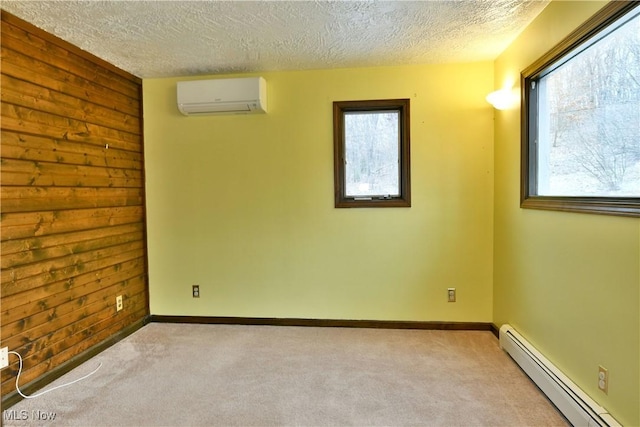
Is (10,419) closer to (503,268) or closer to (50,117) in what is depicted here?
(50,117)

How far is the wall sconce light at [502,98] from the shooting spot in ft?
8.27

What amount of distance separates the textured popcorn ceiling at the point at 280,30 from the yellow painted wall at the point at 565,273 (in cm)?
40

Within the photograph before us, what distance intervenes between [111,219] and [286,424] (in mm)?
2151

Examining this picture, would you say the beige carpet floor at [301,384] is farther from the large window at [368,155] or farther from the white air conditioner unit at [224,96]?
the white air conditioner unit at [224,96]

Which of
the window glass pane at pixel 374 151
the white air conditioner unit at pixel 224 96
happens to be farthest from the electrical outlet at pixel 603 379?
the white air conditioner unit at pixel 224 96

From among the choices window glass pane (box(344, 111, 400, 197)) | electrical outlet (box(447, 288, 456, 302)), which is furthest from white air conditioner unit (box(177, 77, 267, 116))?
Answer: electrical outlet (box(447, 288, 456, 302))

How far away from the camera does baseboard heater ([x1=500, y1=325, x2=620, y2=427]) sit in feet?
5.14

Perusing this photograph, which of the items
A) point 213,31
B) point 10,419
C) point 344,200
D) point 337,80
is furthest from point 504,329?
point 10,419

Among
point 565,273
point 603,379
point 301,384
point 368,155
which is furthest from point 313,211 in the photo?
point 603,379

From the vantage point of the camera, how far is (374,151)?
2996mm

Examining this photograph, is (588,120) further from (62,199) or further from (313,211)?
(62,199)

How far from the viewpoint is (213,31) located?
2.24 m

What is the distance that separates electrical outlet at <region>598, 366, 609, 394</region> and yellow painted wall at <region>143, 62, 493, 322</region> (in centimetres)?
131

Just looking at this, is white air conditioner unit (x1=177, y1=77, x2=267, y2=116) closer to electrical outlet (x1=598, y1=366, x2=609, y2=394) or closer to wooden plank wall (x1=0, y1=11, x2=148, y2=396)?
wooden plank wall (x1=0, y1=11, x2=148, y2=396)
